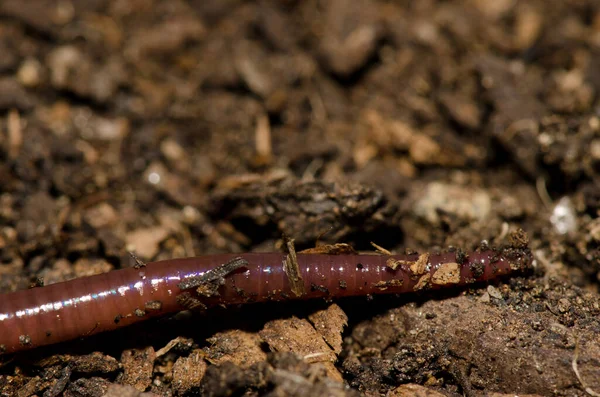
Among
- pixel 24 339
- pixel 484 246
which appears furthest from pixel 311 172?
pixel 24 339

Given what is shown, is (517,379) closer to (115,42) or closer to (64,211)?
(64,211)

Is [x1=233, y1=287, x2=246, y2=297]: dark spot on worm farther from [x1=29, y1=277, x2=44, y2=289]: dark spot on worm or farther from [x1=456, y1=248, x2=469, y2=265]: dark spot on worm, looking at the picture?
[x1=456, y1=248, x2=469, y2=265]: dark spot on worm

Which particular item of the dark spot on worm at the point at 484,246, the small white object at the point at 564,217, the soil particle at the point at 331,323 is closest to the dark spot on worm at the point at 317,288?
the soil particle at the point at 331,323

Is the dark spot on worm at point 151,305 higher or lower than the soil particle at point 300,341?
higher

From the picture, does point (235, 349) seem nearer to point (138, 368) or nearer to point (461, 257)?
point (138, 368)

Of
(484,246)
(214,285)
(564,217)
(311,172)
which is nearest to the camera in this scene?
(214,285)

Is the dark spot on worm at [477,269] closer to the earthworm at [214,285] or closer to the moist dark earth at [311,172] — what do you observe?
the earthworm at [214,285]
